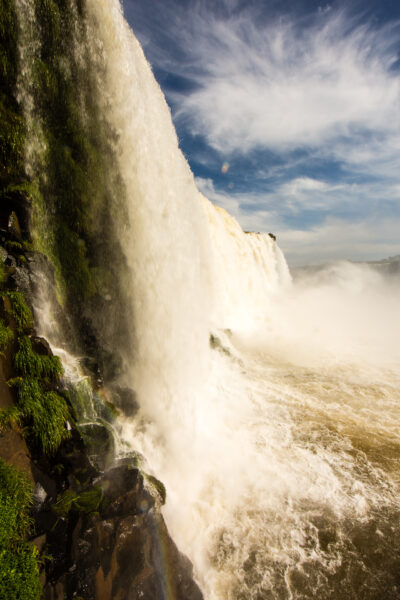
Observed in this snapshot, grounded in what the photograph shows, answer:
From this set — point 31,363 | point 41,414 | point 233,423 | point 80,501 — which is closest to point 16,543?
point 80,501

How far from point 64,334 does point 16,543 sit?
420 centimetres

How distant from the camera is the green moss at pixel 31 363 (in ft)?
13.9

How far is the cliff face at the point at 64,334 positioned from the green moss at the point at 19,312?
24 mm

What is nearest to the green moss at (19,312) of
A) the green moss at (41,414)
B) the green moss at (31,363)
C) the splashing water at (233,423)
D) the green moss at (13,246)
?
the green moss at (31,363)

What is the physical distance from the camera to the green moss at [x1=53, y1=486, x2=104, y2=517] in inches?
139

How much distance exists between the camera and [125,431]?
21.0 feet

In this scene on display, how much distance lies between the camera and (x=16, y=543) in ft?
9.35

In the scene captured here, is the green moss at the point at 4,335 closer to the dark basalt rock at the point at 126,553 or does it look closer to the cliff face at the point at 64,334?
the cliff face at the point at 64,334

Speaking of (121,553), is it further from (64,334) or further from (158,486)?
(64,334)

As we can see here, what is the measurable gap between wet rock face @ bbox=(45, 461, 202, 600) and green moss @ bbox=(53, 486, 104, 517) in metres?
0.04

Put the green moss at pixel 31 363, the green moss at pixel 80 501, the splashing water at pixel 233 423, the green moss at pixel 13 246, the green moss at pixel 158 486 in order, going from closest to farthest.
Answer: the green moss at pixel 80 501 → the green moss at pixel 31 363 → the splashing water at pixel 233 423 → the green moss at pixel 158 486 → the green moss at pixel 13 246

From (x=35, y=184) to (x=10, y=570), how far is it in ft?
21.9

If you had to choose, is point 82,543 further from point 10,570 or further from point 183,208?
point 183,208

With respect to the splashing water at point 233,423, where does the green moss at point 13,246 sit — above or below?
above
